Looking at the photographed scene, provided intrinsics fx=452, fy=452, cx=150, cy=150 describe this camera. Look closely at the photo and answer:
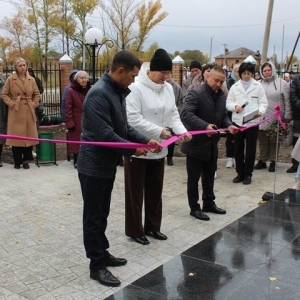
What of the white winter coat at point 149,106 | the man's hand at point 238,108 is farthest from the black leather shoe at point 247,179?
the white winter coat at point 149,106

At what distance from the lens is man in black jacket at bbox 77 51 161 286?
361cm

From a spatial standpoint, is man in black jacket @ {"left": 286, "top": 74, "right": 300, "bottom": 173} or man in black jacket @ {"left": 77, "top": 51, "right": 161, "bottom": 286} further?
man in black jacket @ {"left": 286, "top": 74, "right": 300, "bottom": 173}

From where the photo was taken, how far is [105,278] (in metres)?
3.88

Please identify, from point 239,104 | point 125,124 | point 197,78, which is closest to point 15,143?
point 197,78

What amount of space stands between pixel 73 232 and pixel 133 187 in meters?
1.03

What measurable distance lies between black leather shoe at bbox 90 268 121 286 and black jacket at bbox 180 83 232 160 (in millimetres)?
2189

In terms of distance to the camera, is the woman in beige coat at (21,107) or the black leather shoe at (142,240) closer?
the black leather shoe at (142,240)

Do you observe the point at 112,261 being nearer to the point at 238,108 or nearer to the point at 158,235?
the point at 158,235

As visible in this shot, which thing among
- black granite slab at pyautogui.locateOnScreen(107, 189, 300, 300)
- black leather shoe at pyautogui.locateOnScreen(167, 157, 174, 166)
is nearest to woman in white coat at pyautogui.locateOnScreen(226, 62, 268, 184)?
black leather shoe at pyautogui.locateOnScreen(167, 157, 174, 166)

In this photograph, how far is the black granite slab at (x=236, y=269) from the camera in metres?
3.66

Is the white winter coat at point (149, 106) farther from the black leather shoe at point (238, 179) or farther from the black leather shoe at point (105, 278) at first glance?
the black leather shoe at point (238, 179)

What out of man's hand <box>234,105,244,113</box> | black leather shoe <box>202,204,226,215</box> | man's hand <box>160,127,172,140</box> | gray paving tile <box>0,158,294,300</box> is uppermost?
man's hand <box>234,105,244,113</box>

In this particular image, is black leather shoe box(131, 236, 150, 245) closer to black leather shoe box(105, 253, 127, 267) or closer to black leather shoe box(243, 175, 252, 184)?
black leather shoe box(105, 253, 127, 267)

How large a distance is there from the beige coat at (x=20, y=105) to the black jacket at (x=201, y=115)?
13.3ft
